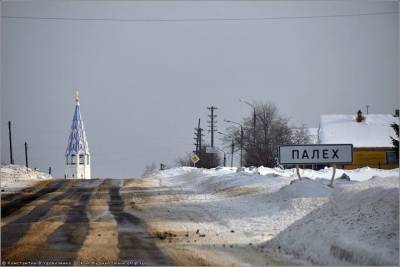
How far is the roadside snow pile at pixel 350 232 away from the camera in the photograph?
416 inches

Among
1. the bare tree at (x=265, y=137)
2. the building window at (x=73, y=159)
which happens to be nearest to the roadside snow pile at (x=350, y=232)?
the bare tree at (x=265, y=137)

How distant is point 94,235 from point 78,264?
415cm

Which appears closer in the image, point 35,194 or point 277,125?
point 35,194

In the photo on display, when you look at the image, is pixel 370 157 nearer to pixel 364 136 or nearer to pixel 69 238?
pixel 364 136

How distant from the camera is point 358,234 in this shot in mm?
11547

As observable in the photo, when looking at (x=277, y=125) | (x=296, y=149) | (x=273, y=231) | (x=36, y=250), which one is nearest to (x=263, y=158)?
(x=277, y=125)

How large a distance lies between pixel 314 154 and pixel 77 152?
345 ft

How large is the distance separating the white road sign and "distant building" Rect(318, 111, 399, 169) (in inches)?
1683

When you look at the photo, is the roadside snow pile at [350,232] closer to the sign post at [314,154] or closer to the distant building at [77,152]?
the sign post at [314,154]

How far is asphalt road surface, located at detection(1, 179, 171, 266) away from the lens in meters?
11.7

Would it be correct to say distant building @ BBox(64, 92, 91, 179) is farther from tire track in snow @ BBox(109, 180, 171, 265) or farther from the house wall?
tire track in snow @ BBox(109, 180, 171, 265)

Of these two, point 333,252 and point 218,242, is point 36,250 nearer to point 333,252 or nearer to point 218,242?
point 218,242

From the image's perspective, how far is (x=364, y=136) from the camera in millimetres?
70688

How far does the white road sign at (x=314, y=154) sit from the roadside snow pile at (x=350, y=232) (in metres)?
7.90
